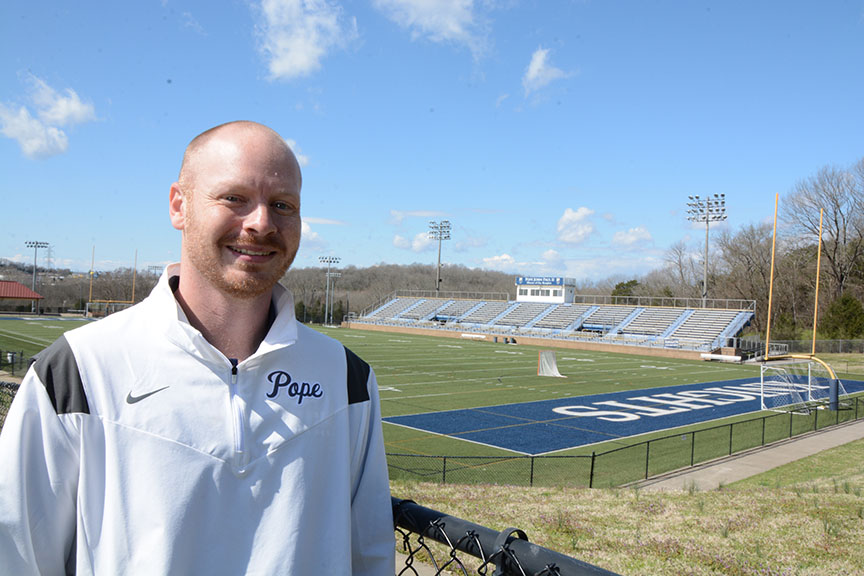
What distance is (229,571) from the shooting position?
165 cm

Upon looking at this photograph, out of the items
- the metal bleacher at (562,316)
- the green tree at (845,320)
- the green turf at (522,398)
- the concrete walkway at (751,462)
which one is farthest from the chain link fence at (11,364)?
the green tree at (845,320)

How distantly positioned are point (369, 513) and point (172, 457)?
0.66 m

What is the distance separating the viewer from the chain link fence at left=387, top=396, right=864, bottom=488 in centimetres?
1277

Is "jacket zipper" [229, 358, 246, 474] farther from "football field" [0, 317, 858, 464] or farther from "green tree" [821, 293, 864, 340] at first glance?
"green tree" [821, 293, 864, 340]

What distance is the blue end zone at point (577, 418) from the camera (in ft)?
56.0

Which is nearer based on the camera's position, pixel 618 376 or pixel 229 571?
pixel 229 571

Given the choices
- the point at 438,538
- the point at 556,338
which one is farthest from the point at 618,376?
the point at 438,538

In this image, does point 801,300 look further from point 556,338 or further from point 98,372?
point 98,372

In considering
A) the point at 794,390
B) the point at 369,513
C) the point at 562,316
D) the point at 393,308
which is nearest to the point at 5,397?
the point at 369,513

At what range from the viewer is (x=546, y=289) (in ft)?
219

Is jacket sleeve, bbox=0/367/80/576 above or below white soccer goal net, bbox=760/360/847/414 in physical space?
above

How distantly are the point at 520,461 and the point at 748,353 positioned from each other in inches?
1428

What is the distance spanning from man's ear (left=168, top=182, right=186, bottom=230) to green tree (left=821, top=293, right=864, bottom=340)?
6064 centimetres

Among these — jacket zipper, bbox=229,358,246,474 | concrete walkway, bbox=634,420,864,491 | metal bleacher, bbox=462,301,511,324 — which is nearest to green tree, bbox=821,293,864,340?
metal bleacher, bbox=462,301,511,324
